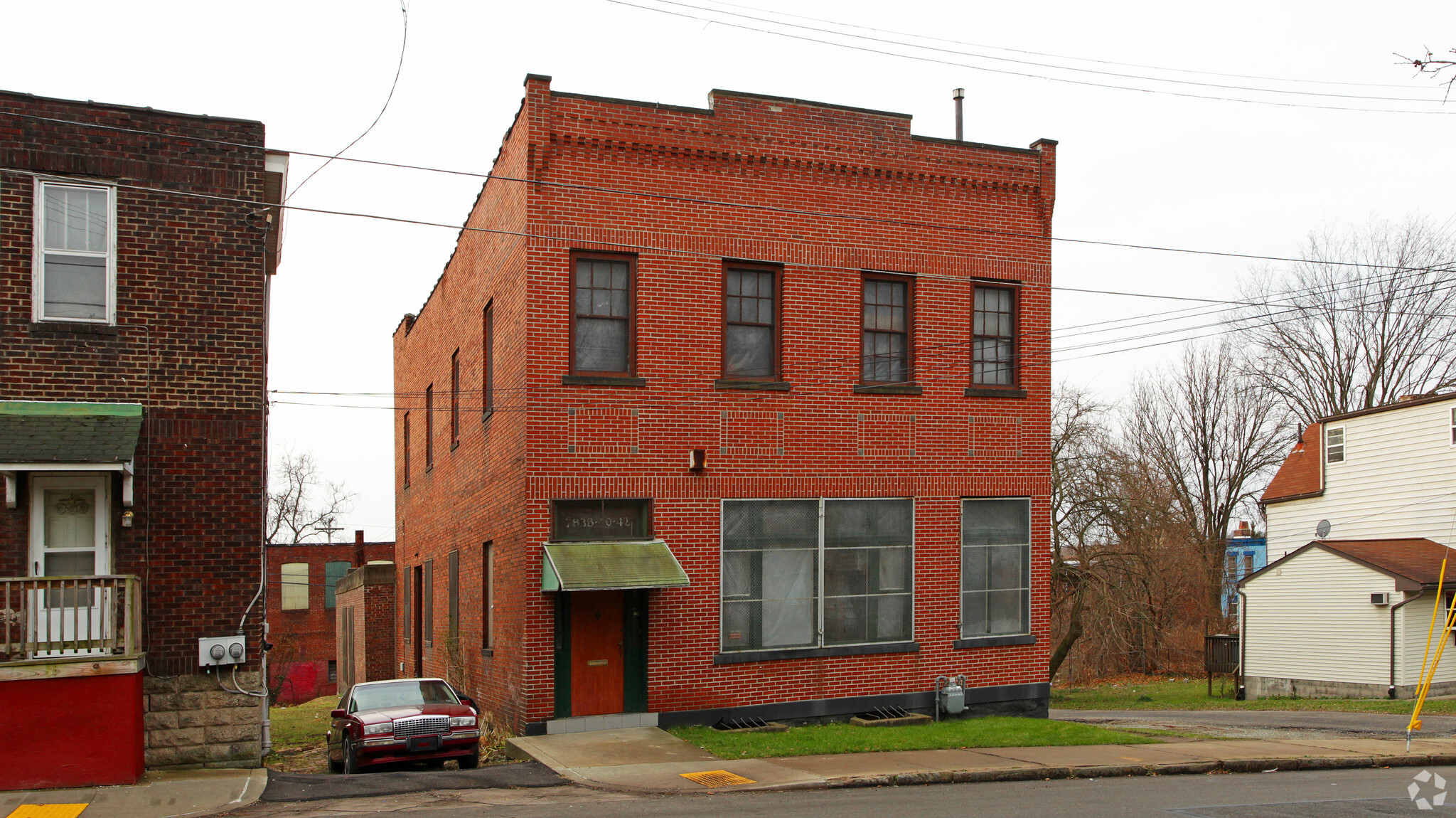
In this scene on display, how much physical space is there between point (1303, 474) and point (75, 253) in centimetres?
3320

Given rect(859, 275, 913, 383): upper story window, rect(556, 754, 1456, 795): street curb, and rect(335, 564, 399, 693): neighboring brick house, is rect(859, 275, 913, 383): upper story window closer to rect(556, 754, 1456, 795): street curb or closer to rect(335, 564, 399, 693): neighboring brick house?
rect(556, 754, 1456, 795): street curb

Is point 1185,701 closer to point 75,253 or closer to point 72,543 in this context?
point 72,543

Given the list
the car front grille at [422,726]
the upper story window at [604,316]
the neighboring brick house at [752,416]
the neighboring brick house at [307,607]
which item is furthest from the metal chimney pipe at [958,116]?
the neighboring brick house at [307,607]

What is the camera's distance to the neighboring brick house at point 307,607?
4975cm

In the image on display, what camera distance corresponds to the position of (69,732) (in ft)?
41.3

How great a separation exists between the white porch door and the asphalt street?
11.7 ft

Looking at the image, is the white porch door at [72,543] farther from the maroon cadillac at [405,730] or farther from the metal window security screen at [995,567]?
the metal window security screen at [995,567]

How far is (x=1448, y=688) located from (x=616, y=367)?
22.3 meters

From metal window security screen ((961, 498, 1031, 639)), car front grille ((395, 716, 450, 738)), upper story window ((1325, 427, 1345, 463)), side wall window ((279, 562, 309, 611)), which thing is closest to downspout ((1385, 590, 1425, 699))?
upper story window ((1325, 427, 1345, 463))

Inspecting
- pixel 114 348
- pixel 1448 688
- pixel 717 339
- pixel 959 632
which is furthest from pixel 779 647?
pixel 1448 688

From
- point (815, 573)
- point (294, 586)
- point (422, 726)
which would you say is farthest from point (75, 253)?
point (294, 586)

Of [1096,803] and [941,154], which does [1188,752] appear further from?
[941,154]

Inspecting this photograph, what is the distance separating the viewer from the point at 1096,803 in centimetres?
1165

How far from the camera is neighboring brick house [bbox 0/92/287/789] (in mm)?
13680
